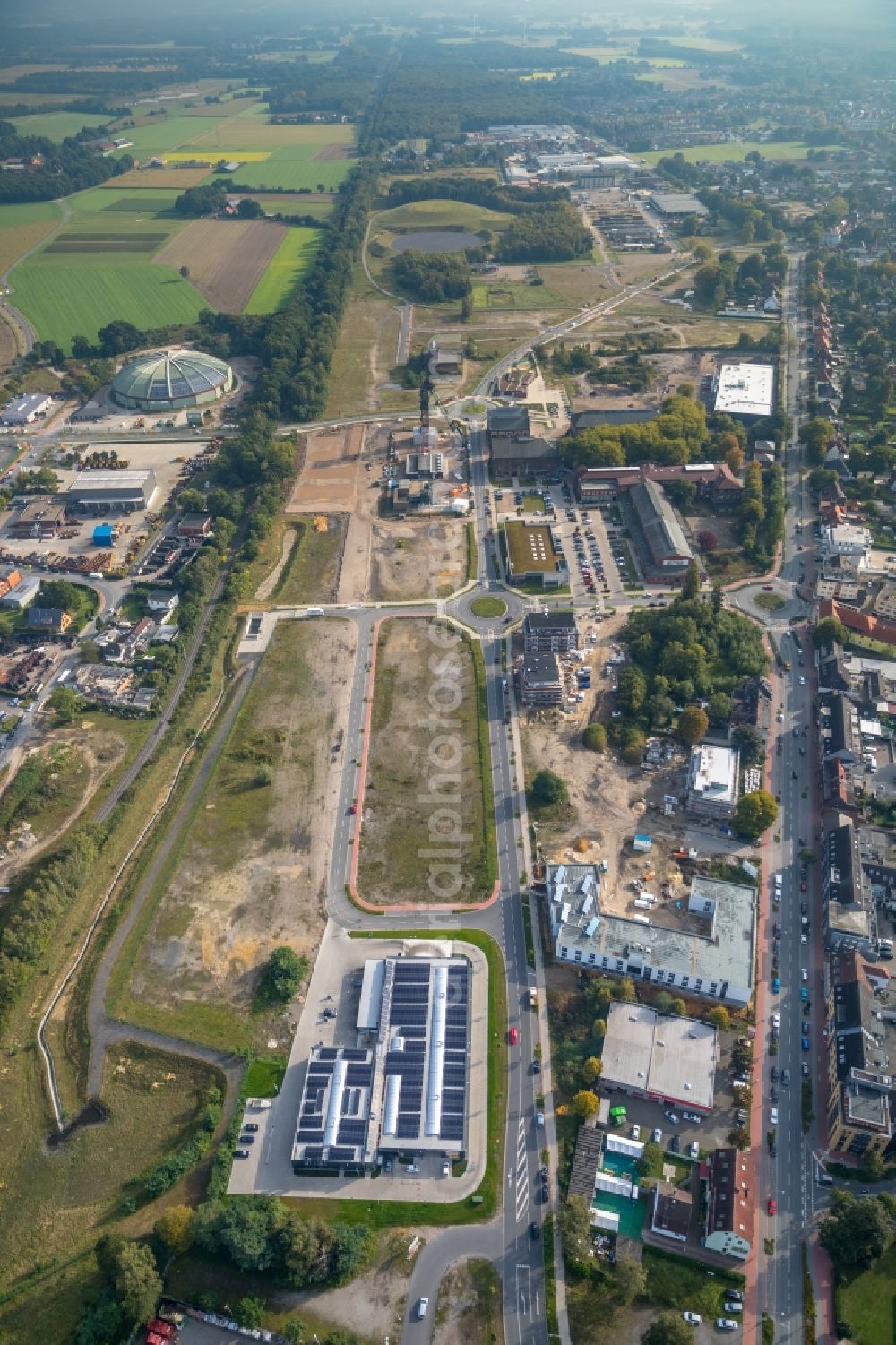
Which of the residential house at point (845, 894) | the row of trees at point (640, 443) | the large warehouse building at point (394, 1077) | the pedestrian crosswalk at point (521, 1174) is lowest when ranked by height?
the pedestrian crosswalk at point (521, 1174)

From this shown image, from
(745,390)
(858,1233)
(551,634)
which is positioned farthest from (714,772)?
(745,390)

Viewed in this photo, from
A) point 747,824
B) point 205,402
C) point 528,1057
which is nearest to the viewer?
point 528,1057

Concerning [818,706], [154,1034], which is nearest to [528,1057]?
[154,1034]

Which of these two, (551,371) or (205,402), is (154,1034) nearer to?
(205,402)

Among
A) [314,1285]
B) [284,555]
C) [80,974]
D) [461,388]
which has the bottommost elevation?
[314,1285]

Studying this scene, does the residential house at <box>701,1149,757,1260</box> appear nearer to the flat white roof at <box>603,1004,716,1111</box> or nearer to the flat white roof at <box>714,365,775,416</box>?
the flat white roof at <box>603,1004,716,1111</box>

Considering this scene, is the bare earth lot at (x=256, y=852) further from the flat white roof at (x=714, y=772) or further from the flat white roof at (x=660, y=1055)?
the flat white roof at (x=714, y=772)

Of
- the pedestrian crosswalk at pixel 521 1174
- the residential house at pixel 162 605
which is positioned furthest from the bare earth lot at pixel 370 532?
the pedestrian crosswalk at pixel 521 1174
